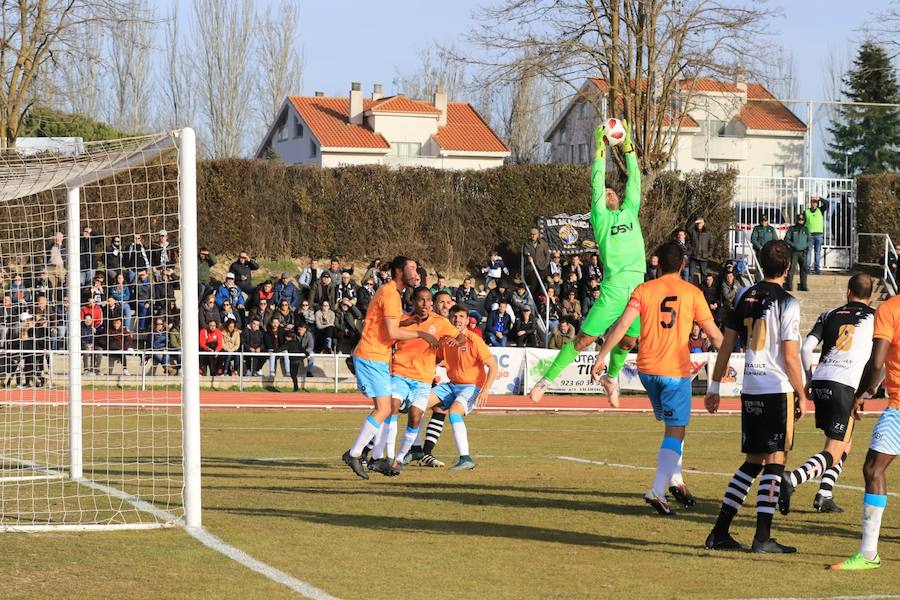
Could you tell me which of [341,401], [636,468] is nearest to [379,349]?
[636,468]

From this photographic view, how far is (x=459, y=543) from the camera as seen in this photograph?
895cm

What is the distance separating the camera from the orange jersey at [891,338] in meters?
8.29

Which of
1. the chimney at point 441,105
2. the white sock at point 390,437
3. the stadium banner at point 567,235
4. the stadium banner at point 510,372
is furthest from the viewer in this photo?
the chimney at point 441,105

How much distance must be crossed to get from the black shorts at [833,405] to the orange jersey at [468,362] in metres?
4.89

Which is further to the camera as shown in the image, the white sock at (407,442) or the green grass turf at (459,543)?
the white sock at (407,442)

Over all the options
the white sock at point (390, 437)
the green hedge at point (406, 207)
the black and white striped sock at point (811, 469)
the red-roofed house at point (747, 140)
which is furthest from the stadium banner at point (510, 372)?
the red-roofed house at point (747, 140)

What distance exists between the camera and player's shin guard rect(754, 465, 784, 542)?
8.50m

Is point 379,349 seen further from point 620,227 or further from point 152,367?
point 152,367

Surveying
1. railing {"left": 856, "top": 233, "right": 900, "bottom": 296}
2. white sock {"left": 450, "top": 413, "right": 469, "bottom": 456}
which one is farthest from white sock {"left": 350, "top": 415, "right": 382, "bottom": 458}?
railing {"left": 856, "top": 233, "right": 900, "bottom": 296}

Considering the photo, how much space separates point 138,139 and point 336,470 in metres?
4.81

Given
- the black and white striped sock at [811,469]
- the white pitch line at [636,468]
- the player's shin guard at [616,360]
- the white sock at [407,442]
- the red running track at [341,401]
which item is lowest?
the red running track at [341,401]

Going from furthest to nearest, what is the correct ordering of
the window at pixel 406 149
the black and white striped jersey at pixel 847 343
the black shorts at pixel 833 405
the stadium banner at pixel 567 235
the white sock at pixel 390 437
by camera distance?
the window at pixel 406 149
the stadium banner at pixel 567 235
the white sock at pixel 390 437
the black shorts at pixel 833 405
the black and white striped jersey at pixel 847 343

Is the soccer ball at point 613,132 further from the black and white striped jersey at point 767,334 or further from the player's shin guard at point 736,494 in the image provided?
the player's shin guard at point 736,494

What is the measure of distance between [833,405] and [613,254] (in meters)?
2.94
